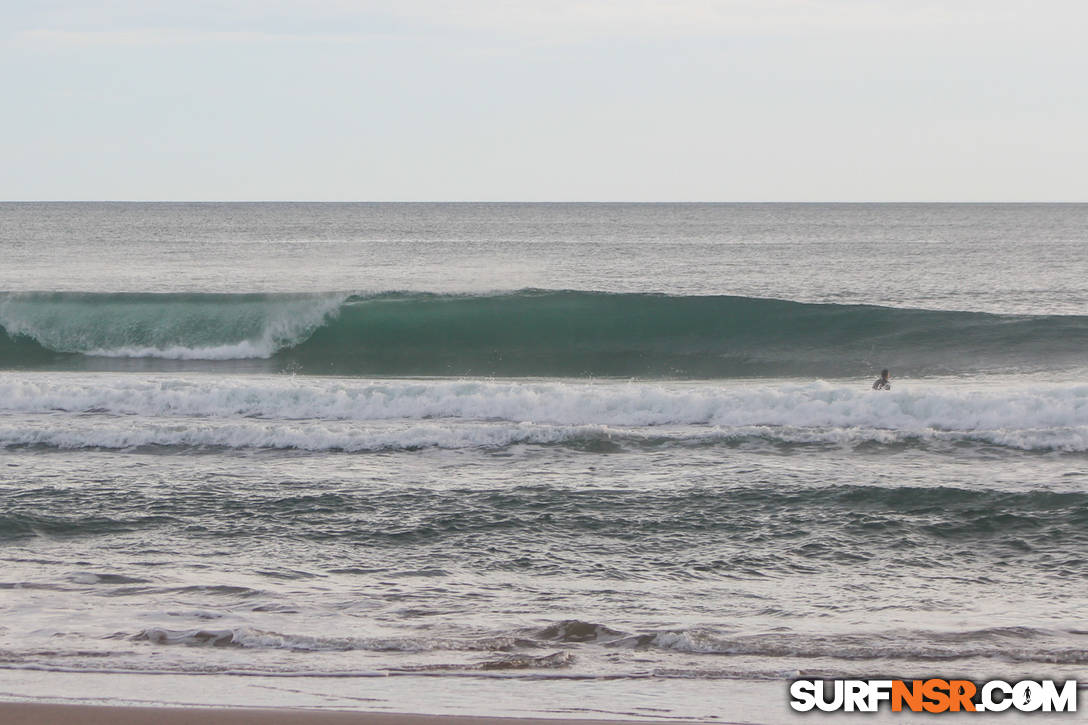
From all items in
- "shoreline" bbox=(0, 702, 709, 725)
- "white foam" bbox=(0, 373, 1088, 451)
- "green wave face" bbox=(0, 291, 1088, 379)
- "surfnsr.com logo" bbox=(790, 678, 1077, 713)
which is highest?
"green wave face" bbox=(0, 291, 1088, 379)

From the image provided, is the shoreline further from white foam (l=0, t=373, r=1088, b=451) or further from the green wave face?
the green wave face

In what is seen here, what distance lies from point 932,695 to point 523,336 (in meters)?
18.6

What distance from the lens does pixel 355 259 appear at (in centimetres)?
4850

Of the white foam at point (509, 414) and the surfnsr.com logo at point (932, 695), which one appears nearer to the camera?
the surfnsr.com logo at point (932, 695)

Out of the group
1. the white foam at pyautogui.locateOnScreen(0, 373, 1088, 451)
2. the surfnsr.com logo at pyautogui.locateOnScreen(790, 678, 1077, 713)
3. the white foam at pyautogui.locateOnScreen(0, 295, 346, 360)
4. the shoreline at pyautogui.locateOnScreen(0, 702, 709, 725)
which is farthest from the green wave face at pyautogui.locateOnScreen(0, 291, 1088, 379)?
the shoreline at pyautogui.locateOnScreen(0, 702, 709, 725)

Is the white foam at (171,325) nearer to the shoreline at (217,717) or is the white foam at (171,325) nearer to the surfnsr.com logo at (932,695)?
the shoreline at (217,717)

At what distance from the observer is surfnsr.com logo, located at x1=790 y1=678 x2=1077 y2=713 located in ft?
17.7

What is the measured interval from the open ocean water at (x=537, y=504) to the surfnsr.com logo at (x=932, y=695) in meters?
0.16

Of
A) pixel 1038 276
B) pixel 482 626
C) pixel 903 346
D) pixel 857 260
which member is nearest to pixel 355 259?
pixel 857 260

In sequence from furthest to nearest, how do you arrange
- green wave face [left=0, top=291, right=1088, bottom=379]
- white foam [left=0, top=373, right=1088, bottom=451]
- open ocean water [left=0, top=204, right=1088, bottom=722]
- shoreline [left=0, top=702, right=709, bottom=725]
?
green wave face [left=0, top=291, right=1088, bottom=379], white foam [left=0, top=373, right=1088, bottom=451], open ocean water [left=0, top=204, right=1088, bottom=722], shoreline [left=0, top=702, right=709, bottom=725]

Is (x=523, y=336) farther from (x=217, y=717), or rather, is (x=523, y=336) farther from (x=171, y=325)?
(x=217, y=717)

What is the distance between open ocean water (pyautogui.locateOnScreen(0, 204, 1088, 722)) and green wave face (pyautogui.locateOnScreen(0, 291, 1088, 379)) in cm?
11

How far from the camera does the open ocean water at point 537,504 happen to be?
241 inches

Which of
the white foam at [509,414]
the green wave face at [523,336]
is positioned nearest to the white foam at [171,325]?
the green wave face at [523,336]
